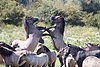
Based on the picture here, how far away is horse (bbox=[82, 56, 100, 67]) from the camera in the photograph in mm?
11395

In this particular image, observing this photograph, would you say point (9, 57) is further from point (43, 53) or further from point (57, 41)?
point (57, 41)

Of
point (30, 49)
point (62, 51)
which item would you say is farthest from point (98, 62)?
point (30, 49)

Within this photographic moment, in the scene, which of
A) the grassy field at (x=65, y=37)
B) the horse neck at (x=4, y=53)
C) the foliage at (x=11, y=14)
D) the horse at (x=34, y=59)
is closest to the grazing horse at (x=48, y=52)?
the horse at (x=34, y=59)

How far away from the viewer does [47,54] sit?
1349cm

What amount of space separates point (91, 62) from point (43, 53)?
210 centimetres

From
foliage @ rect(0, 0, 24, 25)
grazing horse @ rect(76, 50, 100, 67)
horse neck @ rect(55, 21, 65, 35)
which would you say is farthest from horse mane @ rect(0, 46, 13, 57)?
foliage @ rect(0, 0, 24, 25)

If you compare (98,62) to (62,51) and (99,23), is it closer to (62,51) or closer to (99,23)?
(62,51)

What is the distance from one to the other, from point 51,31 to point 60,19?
73cm

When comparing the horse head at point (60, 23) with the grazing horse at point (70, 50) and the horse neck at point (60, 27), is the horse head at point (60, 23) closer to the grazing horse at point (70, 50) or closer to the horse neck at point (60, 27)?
the horse neck at point (60, 27)

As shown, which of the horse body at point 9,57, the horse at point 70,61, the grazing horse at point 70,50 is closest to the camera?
the horse body at point 9,57

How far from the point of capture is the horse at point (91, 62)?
11.4 meters

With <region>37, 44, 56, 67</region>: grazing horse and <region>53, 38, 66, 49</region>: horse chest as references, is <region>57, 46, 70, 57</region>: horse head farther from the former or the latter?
<region>53, 38, 66, 49</region>: horse chest

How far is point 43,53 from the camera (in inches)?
516

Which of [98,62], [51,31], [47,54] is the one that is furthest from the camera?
[51,31]
